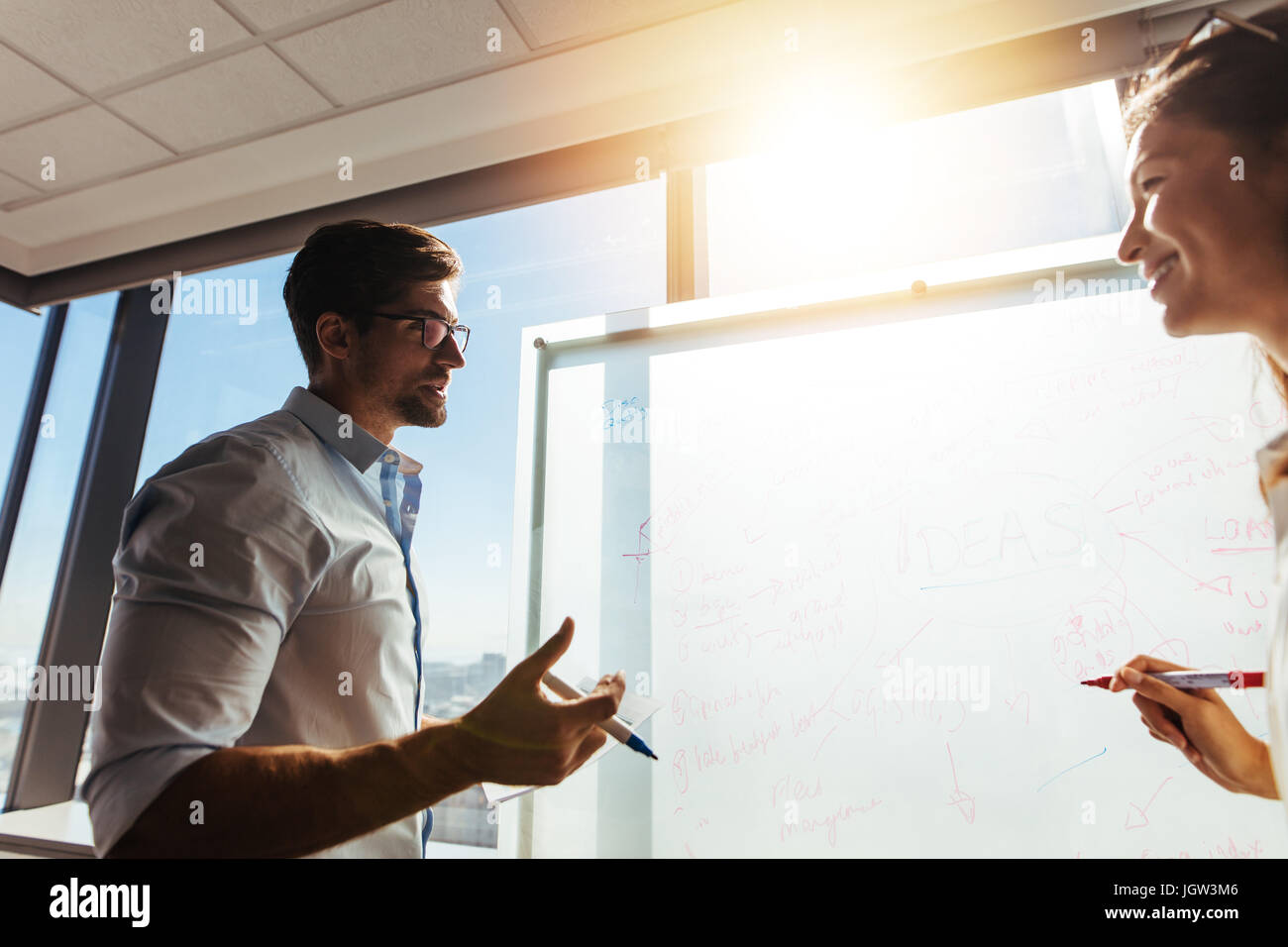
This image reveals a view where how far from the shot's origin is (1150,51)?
4.61 feet

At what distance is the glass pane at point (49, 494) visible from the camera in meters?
2.26

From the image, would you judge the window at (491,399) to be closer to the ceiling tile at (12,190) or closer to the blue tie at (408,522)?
the blue tie at (408,522)

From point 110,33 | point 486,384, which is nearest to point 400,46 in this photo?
point 110,33

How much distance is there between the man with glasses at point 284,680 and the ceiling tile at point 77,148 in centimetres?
160

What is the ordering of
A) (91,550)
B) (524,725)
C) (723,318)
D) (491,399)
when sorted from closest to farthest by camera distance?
(524,725) → (723,318) → (491,399) → (91,550)

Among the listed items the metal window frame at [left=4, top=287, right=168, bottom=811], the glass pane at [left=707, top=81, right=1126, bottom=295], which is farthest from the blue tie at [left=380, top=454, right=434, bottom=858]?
the metal window frame at [left=4, top=287, right=168, bottom=811]

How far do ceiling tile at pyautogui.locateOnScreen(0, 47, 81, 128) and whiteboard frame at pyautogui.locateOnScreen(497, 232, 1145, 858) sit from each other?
4.72ft

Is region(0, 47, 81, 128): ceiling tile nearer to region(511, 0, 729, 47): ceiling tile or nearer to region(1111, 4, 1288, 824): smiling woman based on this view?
region(511, 0, 729, 47): ceiling tile

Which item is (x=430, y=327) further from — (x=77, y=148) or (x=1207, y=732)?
(x=77, y=148)

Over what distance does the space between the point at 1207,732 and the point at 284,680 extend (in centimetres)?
103

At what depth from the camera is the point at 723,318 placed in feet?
4.99

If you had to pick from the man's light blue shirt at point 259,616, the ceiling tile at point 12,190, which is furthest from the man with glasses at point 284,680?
the ceiling tile at point 12,190
